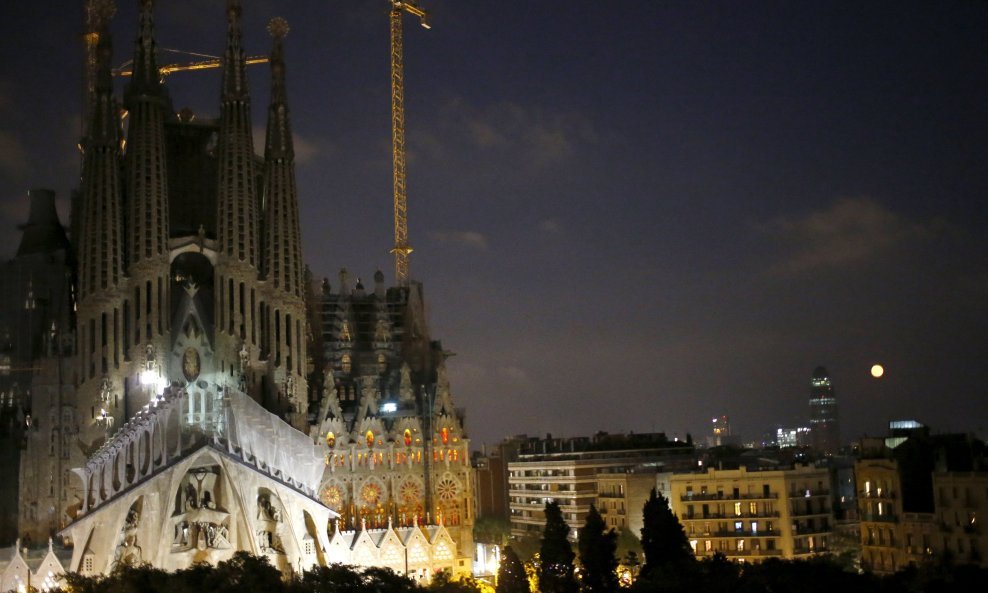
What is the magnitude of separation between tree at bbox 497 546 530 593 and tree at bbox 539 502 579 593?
1.24 metres

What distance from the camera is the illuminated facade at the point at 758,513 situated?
90.2 meters

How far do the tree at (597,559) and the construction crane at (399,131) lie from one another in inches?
2042

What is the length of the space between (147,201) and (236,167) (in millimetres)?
7138

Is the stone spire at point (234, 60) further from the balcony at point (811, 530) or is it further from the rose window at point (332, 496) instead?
the balcony at point (811, 530)

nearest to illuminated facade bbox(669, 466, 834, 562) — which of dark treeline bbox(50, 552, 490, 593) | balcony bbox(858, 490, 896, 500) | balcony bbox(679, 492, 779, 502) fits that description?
balcony bbox(679, 492, 779, 502)

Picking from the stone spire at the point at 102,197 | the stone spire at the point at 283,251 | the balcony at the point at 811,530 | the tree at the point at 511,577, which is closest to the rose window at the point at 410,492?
the stone spire at the point at 283,251

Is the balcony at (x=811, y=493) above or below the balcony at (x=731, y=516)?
above

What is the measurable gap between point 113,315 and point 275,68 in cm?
2478

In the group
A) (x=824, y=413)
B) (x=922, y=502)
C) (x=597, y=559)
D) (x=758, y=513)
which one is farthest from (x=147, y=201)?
(x=824, y=413)

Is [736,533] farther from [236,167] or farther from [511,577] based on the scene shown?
[236,167]

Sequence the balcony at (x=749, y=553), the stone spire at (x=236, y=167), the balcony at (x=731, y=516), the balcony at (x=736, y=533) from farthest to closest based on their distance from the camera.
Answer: the balcony at (x=731, y=516), the balcony at (x=736, y=533), the balcony at (x=749, y=553), the stone spire at (x=236, y=167)

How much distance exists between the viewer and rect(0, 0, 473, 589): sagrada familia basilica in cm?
7638

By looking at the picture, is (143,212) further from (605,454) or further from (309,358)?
(605,454)

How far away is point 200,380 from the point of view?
3076 inches
